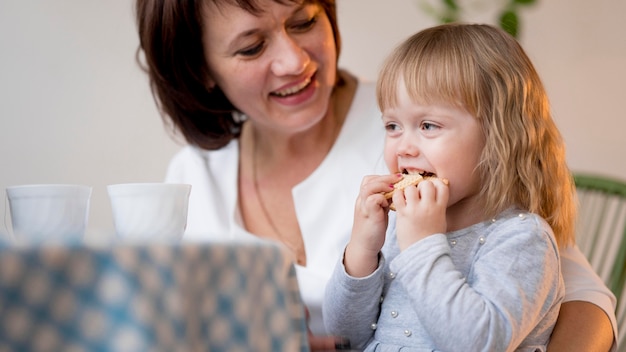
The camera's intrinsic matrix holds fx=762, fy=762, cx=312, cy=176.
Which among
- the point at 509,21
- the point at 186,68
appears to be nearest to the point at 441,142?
the point at 186,68

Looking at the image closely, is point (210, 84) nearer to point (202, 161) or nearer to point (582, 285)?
point (202, 161)

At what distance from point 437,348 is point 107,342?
0.63 m

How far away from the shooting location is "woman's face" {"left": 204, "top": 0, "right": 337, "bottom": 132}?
1.63 meters

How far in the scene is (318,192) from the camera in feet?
6.00

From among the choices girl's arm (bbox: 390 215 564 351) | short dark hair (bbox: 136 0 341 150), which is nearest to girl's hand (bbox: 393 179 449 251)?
girl's arm (bbox: 390 215 564 351)

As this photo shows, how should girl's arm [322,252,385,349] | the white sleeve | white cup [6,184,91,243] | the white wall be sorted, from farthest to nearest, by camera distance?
the white wall
the white sleeve
girl's arm [322,252,385,349]
white cup [6,184,91,243]

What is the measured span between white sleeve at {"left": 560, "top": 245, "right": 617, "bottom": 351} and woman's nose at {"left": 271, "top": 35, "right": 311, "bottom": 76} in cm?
66

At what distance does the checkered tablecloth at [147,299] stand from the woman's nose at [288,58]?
3.23 feet

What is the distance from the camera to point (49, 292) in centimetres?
53

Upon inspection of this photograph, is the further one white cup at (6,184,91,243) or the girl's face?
the girl's face

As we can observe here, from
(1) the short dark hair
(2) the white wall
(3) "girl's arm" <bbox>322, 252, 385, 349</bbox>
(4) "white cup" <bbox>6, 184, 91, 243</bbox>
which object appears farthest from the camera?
(2) the white wall

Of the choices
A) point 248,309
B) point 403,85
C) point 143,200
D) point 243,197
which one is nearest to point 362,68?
point 243,197

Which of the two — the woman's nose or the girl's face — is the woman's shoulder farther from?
the girl's face

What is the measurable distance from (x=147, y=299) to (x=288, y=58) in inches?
43.9
